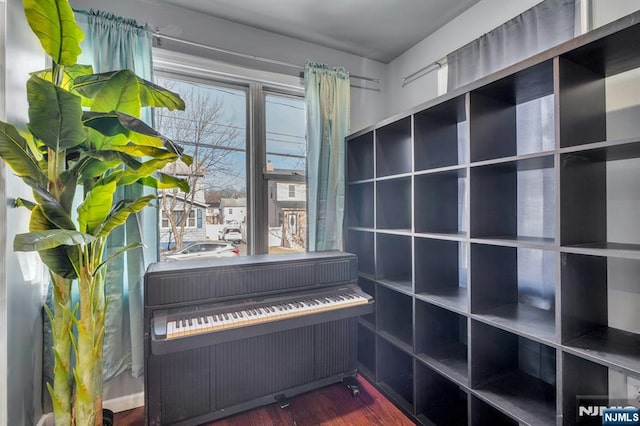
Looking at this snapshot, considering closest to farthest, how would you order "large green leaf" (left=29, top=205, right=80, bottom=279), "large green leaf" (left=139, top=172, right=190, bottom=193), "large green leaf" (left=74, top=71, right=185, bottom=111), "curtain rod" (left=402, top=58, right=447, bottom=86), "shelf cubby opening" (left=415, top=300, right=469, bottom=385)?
"large green leaf" (left=29, top=205, right=80, bottom=279) → "large green leaf" (left=74, top=71, right=185, bottom=111) → "large green leaf" (left=139, top=172, right=190, bottom=193) → "shelf cubby opening" (left=415, top=300, right=469, bottom=385) → "curtain rod" (left=402, top=58, right=447, bottom=86)

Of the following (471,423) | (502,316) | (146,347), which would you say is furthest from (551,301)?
(146,347)

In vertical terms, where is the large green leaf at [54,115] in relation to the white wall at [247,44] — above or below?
below

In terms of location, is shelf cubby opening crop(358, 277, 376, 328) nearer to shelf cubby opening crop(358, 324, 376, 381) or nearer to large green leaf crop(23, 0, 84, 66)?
shelf cubby opening crop(358, 324, 376, 381)

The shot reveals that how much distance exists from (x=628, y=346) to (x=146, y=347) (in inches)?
84.1

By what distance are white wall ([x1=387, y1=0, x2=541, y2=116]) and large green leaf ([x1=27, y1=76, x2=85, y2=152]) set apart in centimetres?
226

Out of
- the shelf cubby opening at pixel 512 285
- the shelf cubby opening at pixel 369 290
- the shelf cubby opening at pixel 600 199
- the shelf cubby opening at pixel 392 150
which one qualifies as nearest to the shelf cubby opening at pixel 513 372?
the shelf cubby opening at pixel 512 285

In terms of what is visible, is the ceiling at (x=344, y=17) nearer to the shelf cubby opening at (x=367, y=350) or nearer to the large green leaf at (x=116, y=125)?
the large green leaf at (x=116, y=125)

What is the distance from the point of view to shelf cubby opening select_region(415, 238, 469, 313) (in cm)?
183

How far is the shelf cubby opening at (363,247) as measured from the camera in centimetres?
246

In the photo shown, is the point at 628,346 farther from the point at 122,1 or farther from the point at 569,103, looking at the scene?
the point at 122,1

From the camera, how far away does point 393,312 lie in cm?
224

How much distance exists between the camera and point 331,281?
2.10 m

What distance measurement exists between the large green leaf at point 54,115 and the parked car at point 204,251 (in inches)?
45.2

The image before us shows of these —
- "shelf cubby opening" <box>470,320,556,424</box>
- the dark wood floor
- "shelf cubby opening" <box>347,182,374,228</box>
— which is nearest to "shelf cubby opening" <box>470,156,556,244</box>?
"shelf cubby opening" <box>470,320,556,424</box>
